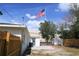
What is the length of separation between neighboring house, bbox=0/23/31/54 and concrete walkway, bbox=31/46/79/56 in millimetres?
154

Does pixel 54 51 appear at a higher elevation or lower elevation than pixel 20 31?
lower

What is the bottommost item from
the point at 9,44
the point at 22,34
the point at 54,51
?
the point at 54,51

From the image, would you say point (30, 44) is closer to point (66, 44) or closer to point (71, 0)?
point (66, 44)

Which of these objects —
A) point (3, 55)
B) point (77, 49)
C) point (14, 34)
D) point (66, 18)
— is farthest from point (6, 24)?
Result: point (77, 49)

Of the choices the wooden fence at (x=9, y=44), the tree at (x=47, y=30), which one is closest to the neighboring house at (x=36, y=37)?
the tree at (x=47, y=30)

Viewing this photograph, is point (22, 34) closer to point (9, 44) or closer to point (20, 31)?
point (20, 31)

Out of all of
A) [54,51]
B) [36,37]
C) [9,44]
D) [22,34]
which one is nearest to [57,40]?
[54,51]

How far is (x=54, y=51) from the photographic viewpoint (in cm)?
289

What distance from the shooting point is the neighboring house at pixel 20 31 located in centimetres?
287

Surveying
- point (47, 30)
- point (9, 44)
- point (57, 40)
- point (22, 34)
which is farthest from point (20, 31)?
point (57, 40)

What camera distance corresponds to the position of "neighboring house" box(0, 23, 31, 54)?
287cm

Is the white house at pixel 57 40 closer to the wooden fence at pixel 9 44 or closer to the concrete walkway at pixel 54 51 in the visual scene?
the concrete walkway at pixel 54 51

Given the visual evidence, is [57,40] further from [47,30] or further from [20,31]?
[20,31]

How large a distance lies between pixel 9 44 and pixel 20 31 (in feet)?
0.78
